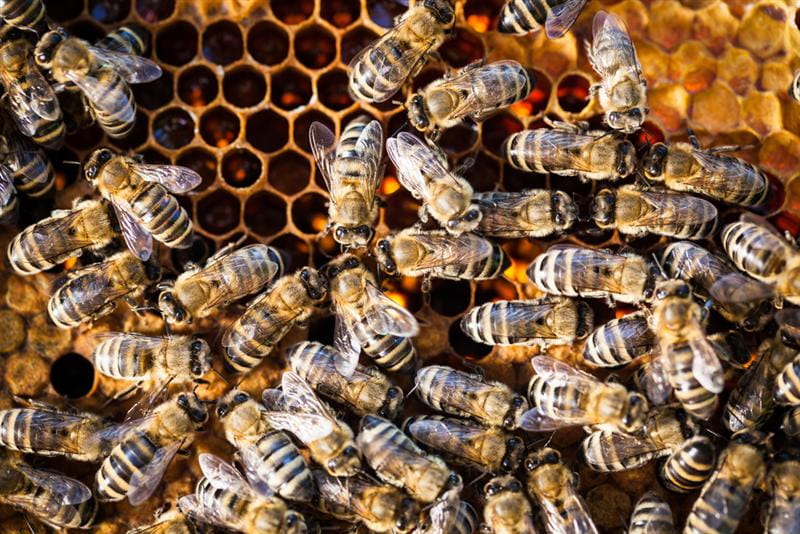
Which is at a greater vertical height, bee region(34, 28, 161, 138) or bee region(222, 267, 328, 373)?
bee region(34, 28, 161, 138)

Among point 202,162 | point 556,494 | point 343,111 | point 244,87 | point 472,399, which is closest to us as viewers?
point 556,494

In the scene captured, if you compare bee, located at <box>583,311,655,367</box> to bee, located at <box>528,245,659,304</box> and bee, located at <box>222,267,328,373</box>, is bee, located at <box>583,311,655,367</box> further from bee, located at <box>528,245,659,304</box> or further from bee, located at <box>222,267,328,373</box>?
bee, located at <box>222,267,328,373</box>

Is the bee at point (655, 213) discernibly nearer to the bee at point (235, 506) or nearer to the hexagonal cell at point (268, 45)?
the hexagonal cell at point (268, 45)

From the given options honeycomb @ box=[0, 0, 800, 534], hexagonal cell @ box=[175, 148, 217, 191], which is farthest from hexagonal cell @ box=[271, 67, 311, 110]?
hexagonal cell @ box=[175, 148, 217, 191]

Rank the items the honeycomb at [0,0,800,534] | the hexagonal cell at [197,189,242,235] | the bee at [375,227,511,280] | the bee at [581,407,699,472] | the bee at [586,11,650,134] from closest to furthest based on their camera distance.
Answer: the bee at [581,407,699,472] < the bee at [375,227,511,280] < the bee at [586,11,650,134] < the honeycomb at [0,0,800,534] < the hexagonal cell at [197,189,242,235]

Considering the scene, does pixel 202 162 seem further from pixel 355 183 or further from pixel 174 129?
pixel 355 183

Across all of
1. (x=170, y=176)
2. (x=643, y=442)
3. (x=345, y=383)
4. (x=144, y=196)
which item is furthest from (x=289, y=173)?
(x=643, y=442)

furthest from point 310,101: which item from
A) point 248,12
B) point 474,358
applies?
point 474,358
